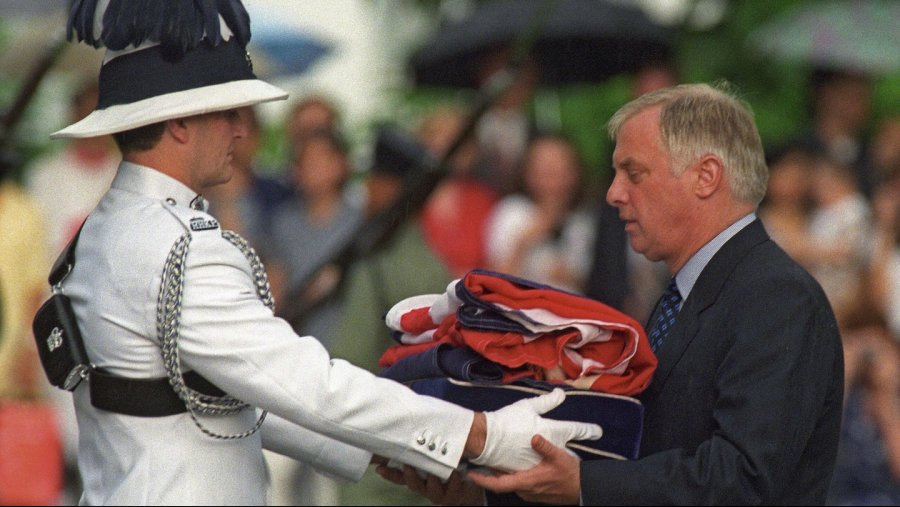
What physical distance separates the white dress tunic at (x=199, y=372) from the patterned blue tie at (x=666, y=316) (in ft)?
2.10

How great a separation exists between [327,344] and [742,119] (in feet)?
10.9

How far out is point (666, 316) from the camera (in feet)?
14.3

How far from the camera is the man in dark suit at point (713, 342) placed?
12.8 feet

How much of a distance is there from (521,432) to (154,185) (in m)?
1.07

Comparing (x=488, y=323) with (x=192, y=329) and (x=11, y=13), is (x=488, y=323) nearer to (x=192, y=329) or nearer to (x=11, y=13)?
(x=192, y=329)

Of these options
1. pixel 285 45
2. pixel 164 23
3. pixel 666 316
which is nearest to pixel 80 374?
pixel 164 23

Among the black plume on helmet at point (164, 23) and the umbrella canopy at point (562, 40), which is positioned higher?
the black plume on helmet at point (164, 23)

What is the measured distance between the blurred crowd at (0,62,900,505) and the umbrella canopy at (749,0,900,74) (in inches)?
4.5

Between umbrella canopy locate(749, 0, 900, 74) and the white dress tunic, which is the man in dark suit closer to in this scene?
the white dress tunic

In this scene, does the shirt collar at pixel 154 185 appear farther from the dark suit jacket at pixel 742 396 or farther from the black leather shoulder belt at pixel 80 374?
the dark suit jacket at pixel 742 396

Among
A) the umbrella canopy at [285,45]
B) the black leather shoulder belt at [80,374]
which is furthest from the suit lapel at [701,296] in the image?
the umbrella canopy at [285,45]

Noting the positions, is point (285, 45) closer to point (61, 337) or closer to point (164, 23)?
point (164, 23)

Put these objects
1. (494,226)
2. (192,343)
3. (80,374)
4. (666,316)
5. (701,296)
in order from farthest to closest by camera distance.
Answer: (494,226)
(666,316)
(701,296)
(80,374)
(192,343)

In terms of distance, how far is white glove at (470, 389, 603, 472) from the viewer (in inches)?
157
